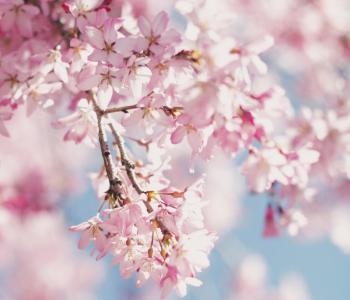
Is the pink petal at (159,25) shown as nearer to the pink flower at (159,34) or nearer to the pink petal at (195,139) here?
the pink flower at (159,34)

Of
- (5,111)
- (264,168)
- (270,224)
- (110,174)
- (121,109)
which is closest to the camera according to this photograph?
(110,174)

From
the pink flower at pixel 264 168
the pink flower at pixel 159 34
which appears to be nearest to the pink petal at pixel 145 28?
the pink flower at pixel 159 34

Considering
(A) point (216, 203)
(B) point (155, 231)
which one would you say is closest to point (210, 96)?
(B) point (155, 231)

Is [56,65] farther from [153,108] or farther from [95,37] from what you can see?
[153,108]

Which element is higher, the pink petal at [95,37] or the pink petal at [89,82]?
the pink petal at [95,37]

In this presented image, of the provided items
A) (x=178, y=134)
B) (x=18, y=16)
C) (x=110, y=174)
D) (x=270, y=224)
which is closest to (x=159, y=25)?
(x=178, y=134)

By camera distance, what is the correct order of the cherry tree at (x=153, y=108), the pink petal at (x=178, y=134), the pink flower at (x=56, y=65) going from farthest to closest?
the pink flower at (x=56, y=65), the pink petal at (x=178, y=134), the cherry tree at (x=153, y=108)

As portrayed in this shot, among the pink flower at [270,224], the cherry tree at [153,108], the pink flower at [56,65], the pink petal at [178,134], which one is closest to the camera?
the cherry tree at [153,108]

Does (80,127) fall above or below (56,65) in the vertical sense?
below

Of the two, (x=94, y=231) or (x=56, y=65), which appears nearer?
(x=94, y=231)

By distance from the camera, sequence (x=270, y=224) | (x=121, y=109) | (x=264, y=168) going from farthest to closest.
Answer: (x=270, y=224) → (x=264, y=168) → (x=121, y=109)

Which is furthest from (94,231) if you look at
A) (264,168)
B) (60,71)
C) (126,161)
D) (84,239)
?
(264,168)

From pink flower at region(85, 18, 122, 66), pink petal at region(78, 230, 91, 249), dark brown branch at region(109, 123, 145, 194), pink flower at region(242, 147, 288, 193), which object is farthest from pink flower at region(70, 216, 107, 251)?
pink flower at region(242, 147, 288, 193)

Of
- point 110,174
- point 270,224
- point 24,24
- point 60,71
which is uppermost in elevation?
point 24,24
